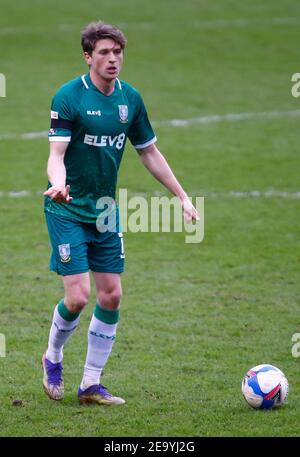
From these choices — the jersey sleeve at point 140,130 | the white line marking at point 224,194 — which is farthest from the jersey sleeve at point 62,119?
the white line marking at point 224,194

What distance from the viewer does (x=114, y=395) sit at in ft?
25.0

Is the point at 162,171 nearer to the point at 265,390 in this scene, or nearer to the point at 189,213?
the point at 189,213

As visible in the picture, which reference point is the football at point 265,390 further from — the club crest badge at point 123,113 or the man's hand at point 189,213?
the club crest badge at point 123,113

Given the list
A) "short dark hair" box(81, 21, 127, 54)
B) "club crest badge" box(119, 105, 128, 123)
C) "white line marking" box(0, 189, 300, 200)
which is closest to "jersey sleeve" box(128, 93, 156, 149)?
"club crest badge" box(119, 105, 128, 123)

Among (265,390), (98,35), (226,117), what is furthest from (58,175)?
(226,117)

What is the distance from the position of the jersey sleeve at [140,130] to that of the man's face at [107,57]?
0.40 metres

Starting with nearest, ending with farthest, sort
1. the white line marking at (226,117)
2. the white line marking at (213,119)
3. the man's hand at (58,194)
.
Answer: the man's hand at (58,194), the white line marking at (213,119), the white line marking at (226,117)

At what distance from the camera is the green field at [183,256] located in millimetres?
7301

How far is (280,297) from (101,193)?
350cm

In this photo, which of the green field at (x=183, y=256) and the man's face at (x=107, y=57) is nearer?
the man's face at (x=107, y=57)

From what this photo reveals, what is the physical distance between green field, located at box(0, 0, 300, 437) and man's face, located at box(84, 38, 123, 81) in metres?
2.39

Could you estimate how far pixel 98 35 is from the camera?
23.4 feet

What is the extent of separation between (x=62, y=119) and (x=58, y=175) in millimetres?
475
